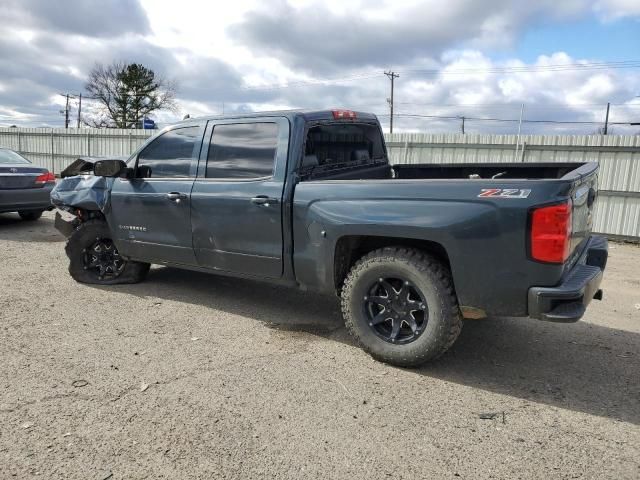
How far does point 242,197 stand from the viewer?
433 cm

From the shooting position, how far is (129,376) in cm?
353

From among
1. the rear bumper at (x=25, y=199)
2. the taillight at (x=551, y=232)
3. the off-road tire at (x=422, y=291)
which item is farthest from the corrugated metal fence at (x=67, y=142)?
the taillight at (x=551, y=232)

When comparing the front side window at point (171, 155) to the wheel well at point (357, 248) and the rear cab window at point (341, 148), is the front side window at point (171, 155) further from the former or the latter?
the wheel well at point (357, 248)

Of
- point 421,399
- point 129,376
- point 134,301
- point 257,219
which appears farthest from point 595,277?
point 134,301

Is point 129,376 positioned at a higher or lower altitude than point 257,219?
lower

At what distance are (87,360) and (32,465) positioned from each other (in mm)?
1279

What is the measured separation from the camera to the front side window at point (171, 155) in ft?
15.8

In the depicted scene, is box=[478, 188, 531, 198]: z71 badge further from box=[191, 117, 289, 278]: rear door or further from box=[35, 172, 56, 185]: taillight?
box=[35, 172, 56, 185]: taillight

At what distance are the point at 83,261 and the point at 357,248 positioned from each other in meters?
3.58

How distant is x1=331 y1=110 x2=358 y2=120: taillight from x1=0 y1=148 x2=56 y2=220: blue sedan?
704 centimetres

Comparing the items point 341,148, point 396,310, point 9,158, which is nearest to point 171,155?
point 341,148

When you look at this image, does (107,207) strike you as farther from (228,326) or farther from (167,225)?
(228,326)

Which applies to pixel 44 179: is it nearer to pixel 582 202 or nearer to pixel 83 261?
pixel 83 261

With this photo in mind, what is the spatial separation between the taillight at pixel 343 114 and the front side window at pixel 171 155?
1.31 m
